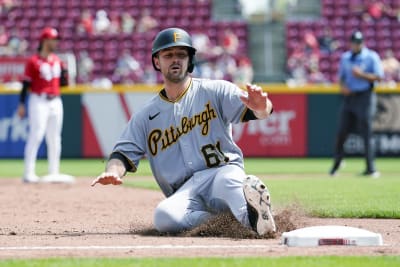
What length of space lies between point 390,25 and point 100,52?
8.28 meters

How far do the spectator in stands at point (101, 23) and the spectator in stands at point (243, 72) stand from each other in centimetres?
414

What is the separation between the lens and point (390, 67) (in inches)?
925

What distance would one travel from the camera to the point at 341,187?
1121 centimetres

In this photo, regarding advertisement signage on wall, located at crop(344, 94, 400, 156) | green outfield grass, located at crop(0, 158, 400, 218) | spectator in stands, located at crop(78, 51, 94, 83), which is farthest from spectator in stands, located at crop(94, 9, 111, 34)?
advertisement signage on wall, located at crop(344, 94, 400, 156)

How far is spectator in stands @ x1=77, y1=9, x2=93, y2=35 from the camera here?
25.5 metres

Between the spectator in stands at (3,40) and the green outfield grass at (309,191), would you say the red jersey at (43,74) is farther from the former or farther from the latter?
the spectator in stands at (3,40)

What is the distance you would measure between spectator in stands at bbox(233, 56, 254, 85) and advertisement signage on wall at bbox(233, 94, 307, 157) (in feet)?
9.92

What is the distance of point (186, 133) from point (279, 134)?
13157 millimetres

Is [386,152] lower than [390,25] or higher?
lower

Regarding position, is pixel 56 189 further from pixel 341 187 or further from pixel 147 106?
pixel 147 106

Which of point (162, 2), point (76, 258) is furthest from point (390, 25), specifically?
point (76, 258)

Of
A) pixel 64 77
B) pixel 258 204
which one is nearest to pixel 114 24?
pixel 64 77

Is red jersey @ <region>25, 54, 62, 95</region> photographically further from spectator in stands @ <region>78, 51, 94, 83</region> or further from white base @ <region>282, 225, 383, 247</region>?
spectator in stands @ <region>78, 51, 94, 83</region>

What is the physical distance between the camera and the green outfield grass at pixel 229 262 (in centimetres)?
461
